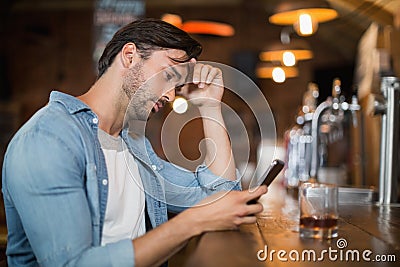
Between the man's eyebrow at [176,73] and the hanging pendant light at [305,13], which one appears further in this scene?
the hanging pendant light at [305,13]

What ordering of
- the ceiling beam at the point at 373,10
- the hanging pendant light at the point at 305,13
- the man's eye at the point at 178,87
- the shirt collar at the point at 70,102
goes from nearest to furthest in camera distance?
the shirt collar at the point at 70,102 < the man's eye at the point at 178,87 < the ceiling beam at the point at 373,10 < the hanging pendant light at the point at 305,13

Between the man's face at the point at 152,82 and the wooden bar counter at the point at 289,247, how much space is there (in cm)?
44

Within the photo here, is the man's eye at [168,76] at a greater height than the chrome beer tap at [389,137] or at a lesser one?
greater

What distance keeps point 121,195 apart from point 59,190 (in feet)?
1.04

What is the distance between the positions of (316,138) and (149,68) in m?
1.49

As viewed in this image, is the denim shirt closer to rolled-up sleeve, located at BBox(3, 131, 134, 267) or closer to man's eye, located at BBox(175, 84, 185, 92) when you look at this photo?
rolled-up sleeve, located at BBox(3, 131, 134, 267)

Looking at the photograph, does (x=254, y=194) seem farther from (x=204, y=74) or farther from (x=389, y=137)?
(x=389, y=137)

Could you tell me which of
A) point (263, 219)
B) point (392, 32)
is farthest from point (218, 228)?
point (392, 32)

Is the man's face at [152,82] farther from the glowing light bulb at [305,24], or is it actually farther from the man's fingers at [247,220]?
the glowing light bulb at [305,24]

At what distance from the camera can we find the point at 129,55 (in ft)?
→ 5.42

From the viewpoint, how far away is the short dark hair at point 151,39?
164 cm

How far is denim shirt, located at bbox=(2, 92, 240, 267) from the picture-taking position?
4.12 ft

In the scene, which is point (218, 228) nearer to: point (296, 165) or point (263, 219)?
point (263, 219)

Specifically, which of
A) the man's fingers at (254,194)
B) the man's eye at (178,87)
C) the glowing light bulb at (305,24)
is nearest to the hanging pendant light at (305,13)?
the glowing light bulb at (305,24)
